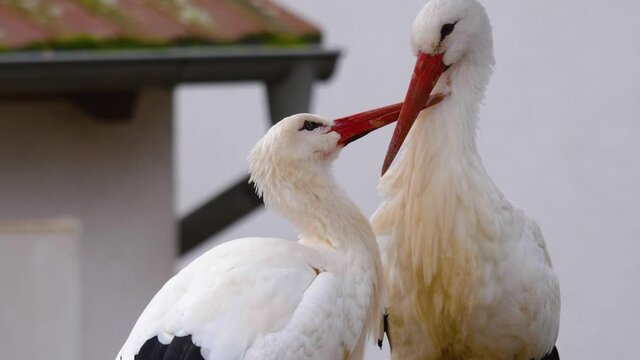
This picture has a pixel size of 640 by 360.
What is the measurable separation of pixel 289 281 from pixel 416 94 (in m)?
0.78

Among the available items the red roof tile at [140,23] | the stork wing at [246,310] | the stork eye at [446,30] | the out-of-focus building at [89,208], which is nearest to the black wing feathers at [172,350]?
the stork wing at [246,310]

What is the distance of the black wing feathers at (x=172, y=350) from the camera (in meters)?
7.30

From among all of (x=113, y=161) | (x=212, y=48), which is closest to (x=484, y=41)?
(x=212, y=48)

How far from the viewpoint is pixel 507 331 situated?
322 inches

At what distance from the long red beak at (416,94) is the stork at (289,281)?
107 mm

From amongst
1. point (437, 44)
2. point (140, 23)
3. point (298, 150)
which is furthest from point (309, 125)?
point (140, 23)

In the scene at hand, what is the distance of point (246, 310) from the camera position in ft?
24.6

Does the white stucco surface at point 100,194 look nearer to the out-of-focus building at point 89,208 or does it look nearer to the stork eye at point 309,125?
the out-of-focus building at point 89,208

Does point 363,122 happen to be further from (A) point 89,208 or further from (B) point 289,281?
(A) point 89,208

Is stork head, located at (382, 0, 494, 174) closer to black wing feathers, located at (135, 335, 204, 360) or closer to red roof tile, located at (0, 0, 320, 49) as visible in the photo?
black wing feathers, located at (135, 335, 204, 360)

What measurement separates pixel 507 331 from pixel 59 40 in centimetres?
286

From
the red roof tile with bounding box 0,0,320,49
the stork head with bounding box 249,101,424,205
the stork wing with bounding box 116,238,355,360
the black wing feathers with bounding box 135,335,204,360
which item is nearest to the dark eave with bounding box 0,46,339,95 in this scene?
the red roof tile with bounding box 0,0,320,49

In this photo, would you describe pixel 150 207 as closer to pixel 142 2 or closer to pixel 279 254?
pixel 142 2

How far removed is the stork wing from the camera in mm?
7379
